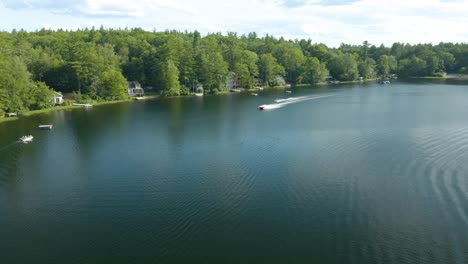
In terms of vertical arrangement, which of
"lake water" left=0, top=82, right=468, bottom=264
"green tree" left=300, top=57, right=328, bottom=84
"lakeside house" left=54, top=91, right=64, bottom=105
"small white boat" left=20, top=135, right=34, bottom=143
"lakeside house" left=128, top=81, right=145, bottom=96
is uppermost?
"green tree" left=300, top=57, right=328, bottom=84

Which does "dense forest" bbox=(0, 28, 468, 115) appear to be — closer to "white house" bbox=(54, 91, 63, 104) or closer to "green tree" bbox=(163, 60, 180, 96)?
"green tree" bbox=(163, 60, 180, 96)

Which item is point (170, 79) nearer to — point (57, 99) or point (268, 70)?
point (57, 99)

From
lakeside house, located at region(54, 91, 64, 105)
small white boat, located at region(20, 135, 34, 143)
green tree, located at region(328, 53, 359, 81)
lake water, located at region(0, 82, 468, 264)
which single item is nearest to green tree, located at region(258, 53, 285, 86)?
green tree, located at region(328, 53, 359, 81)

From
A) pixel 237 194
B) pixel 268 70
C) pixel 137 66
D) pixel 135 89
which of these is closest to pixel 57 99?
pixel 135 89

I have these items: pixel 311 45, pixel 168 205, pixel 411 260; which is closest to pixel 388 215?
pixel 411 260

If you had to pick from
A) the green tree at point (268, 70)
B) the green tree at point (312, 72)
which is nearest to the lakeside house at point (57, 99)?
the green tree at point (268, 70)

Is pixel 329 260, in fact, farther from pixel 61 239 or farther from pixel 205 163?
pixel 205 163

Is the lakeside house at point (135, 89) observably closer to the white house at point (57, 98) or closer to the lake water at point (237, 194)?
the white house at point (57, 98)
